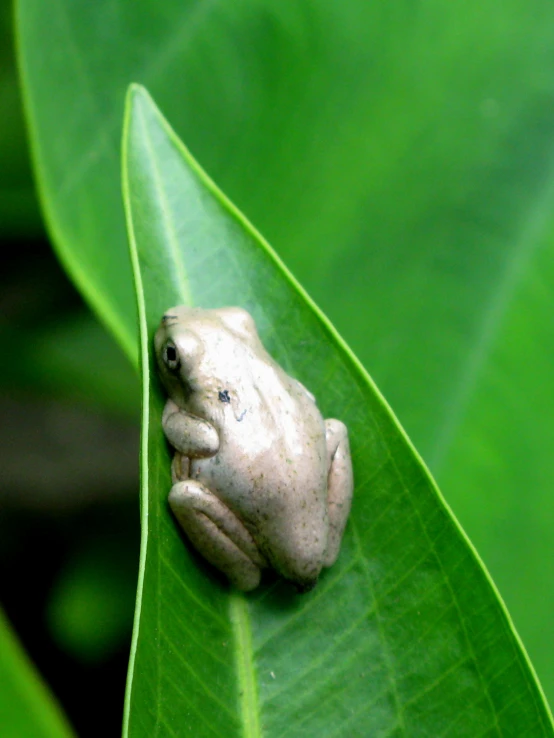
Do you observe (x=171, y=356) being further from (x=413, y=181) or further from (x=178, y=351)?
(x=413, y=181)

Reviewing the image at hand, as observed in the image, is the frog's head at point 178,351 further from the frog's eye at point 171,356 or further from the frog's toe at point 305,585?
the frog's toe at point 305,585

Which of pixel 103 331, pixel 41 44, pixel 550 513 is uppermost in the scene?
pixel 41 44

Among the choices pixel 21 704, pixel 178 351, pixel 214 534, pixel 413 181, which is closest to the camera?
pixel 214 534

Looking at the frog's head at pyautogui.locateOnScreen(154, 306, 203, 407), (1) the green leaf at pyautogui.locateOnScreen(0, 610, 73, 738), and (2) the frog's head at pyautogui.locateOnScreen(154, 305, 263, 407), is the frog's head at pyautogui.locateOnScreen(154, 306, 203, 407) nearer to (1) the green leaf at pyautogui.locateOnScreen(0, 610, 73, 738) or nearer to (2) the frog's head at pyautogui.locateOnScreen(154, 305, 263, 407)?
(2) the frog's head at pyautogui.locateOnScreen(154, 305, 263, 407)

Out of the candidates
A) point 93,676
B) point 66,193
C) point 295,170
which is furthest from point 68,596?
point 295,170

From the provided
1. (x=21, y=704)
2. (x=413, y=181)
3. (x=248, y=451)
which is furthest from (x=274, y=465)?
(x=413, y=181)

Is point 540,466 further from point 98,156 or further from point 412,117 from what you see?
point 98,156

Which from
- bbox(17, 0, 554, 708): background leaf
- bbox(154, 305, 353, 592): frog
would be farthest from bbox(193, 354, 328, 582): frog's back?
bbox(17, 0, 554, 708): background leaf
